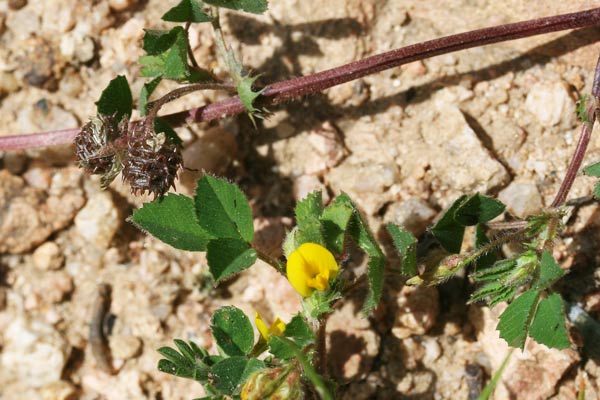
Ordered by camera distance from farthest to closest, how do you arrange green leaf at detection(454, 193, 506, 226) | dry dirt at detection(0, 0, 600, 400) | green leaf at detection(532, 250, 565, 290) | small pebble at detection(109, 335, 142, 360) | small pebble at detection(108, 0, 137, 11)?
small pebble at detection(108, 0, 137, 11)
small pebble at detection(109, 335, 142, 360)
dry dirt at detection(0, 0, 600, 400)
green leaf at detection(454, 193, 506, 226)
green leaf at detection(532, 250, 565, 290)

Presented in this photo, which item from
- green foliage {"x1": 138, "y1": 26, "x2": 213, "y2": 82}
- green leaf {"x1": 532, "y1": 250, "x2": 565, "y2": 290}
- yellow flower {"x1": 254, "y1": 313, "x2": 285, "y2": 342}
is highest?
green foliage {"x1": 138, "y1": 26, "x2": 213, "y2": 82}

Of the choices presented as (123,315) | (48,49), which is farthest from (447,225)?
(48,49)

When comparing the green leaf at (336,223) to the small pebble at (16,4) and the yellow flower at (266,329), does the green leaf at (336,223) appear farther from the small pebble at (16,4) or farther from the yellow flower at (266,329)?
the small pebble at (16,4)

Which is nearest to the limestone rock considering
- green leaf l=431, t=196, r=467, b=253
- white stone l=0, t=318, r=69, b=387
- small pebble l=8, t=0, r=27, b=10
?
green leaf l=431, t=196, r=467, b=253

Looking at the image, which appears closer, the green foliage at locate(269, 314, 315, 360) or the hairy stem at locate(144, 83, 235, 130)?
the green foliage at locate(269, 314, 315, 360)

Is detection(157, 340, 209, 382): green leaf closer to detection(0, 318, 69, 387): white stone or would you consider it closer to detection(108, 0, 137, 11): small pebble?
detection(0, 318, 69, 387): white stone

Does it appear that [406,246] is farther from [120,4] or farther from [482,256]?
[120,4]

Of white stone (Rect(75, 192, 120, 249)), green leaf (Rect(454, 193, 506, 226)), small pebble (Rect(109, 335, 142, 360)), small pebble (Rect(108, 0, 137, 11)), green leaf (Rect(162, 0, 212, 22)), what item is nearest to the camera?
green leaf (Rect(454, 193, 506, 226))
